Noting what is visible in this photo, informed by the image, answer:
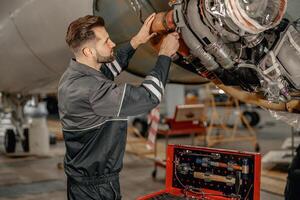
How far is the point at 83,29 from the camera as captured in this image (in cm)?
216

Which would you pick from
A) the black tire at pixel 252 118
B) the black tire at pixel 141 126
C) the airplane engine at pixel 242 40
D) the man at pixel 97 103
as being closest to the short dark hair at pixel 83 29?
the man at pixel 97 103

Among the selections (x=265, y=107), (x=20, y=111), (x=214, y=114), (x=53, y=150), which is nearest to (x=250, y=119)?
(x=214, y=114)

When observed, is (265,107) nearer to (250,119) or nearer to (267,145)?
(267,145)

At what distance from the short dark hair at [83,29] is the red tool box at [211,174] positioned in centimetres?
92

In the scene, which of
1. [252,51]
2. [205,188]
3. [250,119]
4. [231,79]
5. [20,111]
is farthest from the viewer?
[250,119]

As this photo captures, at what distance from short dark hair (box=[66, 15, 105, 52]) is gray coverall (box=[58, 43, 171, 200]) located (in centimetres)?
13

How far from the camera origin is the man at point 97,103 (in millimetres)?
2041

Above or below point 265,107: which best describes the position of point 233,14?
above

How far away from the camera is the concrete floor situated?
5207 millimetres

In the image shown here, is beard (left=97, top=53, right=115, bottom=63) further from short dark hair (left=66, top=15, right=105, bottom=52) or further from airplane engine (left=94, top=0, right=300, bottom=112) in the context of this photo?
airplane engine (left=94, top=0, right=300, bottom=112)

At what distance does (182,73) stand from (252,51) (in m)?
0.91

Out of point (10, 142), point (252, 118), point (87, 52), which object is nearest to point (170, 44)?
point (87, 52)

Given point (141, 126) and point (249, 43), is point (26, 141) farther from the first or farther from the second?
point (249, 43)

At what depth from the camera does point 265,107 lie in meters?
2.83
